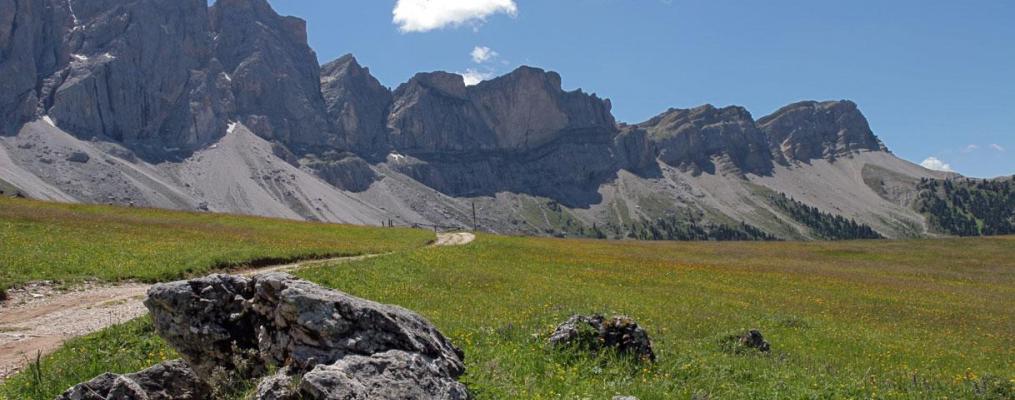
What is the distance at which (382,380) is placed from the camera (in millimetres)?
8141

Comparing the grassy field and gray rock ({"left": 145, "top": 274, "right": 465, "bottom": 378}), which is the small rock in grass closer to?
gray rock ({"left": 145, "top": 274, "right": 465, "bottom": 378})

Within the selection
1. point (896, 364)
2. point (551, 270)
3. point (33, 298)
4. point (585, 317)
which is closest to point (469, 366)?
point (585, 317)

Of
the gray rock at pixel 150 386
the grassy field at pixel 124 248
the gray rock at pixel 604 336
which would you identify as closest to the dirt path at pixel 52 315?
the grassy field at pixel 124 248

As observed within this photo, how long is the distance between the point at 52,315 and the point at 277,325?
14734 millimetres

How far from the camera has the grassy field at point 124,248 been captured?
2661 centimetres

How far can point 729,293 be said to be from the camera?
36.6 m

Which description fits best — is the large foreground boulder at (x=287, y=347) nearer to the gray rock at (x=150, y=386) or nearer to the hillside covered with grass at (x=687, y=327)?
the gray rock at (x=150, y=386)

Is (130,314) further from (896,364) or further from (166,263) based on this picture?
(896,364)

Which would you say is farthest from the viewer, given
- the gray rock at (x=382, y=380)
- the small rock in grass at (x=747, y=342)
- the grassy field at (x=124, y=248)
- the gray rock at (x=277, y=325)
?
the grassy field at (x=124, y=248)

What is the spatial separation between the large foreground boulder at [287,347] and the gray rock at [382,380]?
13 millimetres

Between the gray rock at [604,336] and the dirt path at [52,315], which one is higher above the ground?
the gray rock at [604,336]

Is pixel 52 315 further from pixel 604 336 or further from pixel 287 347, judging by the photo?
pixel 604 336

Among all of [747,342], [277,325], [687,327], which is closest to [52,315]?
[277,325]

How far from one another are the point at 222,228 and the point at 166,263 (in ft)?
90.8
